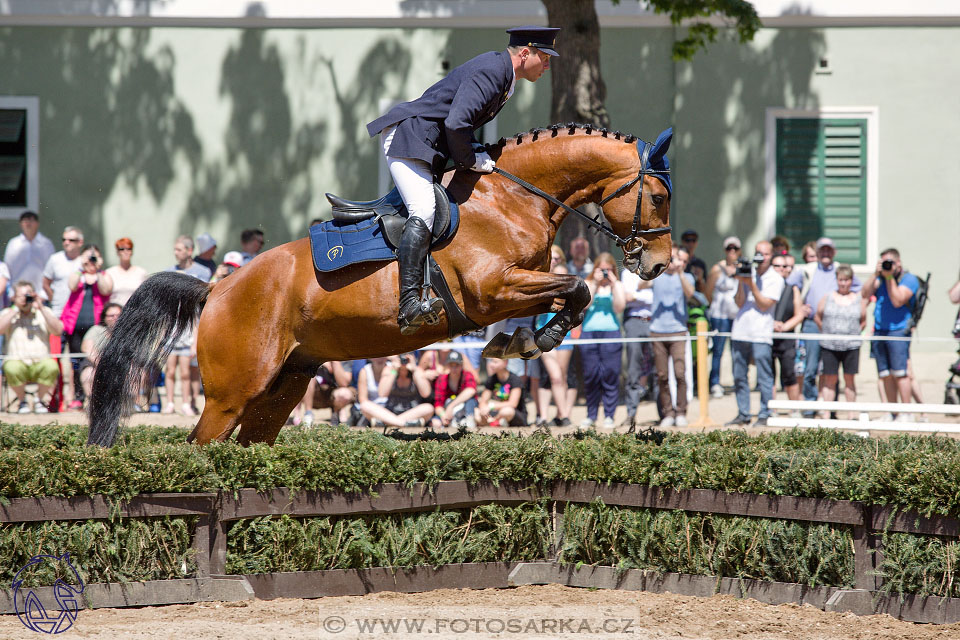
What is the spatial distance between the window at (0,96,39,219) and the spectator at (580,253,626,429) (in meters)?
8.55

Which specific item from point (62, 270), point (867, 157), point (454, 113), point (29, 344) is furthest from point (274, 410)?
point (867, 157)

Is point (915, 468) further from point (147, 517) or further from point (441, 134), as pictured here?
point (147, 517)

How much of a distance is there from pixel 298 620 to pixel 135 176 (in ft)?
36.8

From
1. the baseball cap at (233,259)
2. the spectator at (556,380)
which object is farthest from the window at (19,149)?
the spectator at (556,380)

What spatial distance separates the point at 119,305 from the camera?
1090cm

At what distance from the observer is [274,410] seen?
20.8ft

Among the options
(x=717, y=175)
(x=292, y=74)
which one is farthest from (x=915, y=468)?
(x=292, y=74)

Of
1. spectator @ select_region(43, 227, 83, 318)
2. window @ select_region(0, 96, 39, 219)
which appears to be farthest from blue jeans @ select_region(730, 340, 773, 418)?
window @ select_region(0, 96, 39, 219)

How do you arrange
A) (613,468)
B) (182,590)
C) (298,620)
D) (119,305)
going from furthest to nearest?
(119,305) → (613,468) → (182,590) → (298,620)

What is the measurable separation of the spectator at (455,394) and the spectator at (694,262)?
12.0ft

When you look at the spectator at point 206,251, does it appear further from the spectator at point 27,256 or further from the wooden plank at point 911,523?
the wooden plank at point 911,523

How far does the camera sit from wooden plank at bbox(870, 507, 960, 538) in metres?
5.04

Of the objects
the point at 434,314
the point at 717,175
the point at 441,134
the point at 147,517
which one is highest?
the point at 717,175

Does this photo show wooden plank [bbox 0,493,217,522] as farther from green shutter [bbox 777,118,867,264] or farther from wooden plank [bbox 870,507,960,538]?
green shutter [bbox 777,118,867,264]
